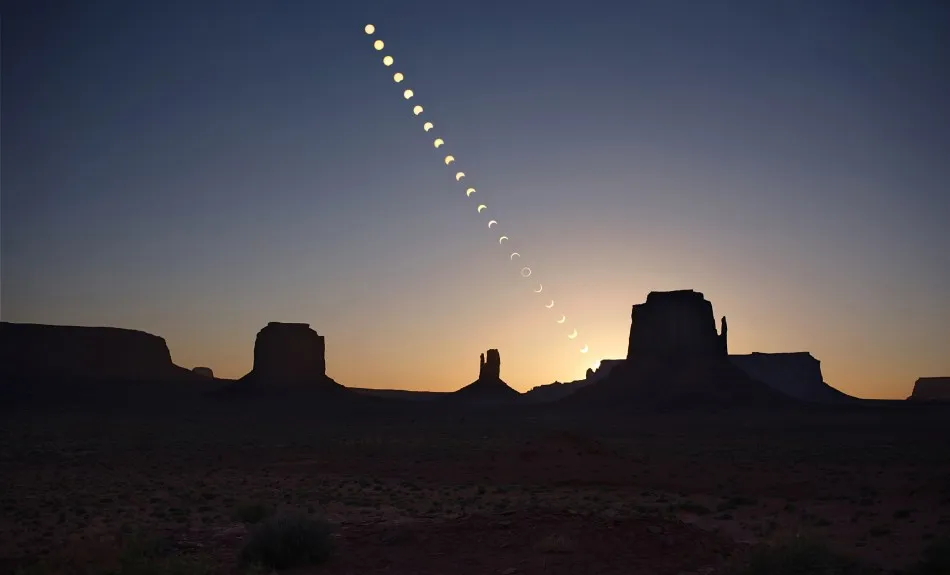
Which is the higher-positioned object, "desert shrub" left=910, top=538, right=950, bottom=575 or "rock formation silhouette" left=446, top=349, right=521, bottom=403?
"rock formation silhouette" left=446, top=349, right=521, bottom=403

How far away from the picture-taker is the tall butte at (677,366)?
76.9 m

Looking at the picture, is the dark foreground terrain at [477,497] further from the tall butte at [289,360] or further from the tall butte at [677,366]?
the tall butte at [289,360]

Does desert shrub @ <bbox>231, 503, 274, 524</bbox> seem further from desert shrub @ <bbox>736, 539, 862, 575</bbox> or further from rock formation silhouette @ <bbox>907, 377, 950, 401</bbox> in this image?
rock formation silhouette @ <bbox>907, 377, 950, 401</bbox>

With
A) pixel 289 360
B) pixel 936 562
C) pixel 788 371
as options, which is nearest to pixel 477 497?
pixel 936 562

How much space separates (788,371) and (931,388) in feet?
189

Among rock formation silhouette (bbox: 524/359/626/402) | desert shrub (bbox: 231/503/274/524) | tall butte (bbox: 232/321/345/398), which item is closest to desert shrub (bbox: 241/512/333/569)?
desert shrub (bbox: 231/503/274/524)

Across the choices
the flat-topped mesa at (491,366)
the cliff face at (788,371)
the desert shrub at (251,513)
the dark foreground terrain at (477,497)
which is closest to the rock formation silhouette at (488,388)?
the flat-topped mesa at (491,366)

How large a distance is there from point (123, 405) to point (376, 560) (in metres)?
80.1

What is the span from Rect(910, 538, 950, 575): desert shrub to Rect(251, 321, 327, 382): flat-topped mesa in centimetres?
9998

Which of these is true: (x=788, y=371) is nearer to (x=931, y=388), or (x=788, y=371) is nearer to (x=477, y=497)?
(x=931, y=388)

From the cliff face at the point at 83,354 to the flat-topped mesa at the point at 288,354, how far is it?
2222 centimetres

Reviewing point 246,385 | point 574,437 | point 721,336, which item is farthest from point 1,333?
point 574,437

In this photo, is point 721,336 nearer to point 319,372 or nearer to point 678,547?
point 319,372

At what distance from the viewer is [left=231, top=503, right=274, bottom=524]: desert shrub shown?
18547 millimetres
